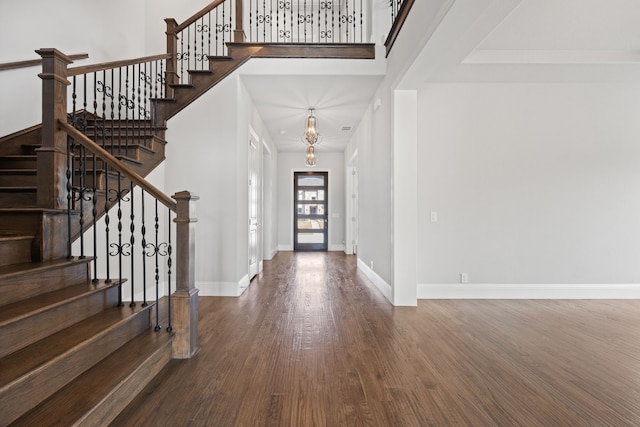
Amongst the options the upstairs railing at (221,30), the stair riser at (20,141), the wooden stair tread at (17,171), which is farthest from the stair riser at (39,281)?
the upstairs railing at (221,30)

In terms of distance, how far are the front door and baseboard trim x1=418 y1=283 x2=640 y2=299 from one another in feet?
18.5

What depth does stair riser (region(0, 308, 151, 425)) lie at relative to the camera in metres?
1.35

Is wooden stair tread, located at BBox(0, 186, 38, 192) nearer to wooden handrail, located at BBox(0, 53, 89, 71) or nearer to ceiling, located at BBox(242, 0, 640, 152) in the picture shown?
wooden handrail, located at BBox(0, 53, 89, 71)

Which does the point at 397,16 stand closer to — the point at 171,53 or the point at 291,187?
the point at 171,53

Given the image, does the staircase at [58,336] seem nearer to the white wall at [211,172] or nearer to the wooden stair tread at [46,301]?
the wooden stair tread at [46,301]

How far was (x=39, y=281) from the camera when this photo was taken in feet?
6.61

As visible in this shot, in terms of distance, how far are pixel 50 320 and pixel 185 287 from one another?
786 millimetres

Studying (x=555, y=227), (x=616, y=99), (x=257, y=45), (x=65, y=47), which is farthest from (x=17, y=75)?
(x=616, y=99)

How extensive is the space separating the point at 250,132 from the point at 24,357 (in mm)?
4109

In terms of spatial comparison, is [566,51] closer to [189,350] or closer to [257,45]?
[257,45]

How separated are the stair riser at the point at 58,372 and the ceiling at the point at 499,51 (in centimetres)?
309

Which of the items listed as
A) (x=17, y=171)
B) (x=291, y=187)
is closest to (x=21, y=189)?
(x=17, y=171)

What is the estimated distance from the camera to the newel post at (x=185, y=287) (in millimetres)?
2363

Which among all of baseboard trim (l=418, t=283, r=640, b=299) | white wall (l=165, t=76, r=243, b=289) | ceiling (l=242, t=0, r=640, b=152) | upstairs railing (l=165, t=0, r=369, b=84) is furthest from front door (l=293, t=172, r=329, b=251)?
baseboard trim (l=418, t=283, r=640, b=299)
